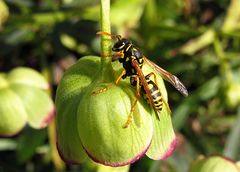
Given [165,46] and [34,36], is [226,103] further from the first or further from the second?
[34,36]

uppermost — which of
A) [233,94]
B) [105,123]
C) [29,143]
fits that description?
[105,123]

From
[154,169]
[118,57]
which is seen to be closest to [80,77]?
[118,57]

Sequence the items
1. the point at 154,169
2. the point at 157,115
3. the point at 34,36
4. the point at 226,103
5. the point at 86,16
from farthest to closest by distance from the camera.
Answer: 1. the point at 34,36
2. the point at 86,16
3. the point at 226,103
4. the point at 154,169
5. the point at 157,115

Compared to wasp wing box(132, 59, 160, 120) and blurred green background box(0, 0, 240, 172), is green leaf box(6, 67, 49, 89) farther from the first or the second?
wasp wing box(132, 59, 160, 120)

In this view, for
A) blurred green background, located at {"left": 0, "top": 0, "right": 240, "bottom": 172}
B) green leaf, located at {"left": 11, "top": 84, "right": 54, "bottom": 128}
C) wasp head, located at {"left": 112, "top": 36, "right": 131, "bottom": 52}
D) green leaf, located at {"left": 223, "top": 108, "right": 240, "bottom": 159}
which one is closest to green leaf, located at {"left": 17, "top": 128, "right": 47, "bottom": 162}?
blurred green background, located at {"left": 0, "top": 0, "right": 240, "bottom": 172}

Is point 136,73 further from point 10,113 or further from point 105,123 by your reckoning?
point 10,113

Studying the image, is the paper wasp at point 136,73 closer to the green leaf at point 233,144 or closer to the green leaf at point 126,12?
the green leaf at point 233,144

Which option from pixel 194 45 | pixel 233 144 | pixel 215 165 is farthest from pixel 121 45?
pixel 194 45
